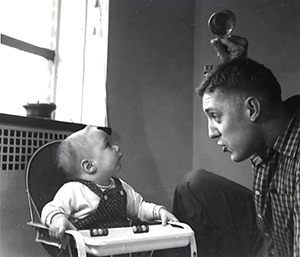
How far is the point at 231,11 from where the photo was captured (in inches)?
42.1

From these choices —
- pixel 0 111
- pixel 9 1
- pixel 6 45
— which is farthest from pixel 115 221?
pixel 9 1

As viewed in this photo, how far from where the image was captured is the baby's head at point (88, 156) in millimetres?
908

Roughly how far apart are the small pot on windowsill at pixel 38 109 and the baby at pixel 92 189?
0.31ft

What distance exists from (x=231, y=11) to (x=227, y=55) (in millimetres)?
158

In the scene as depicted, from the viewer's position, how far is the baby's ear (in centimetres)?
91

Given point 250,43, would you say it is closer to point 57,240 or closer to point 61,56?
point 61,56

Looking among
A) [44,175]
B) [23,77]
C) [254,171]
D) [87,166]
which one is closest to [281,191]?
[254,171]

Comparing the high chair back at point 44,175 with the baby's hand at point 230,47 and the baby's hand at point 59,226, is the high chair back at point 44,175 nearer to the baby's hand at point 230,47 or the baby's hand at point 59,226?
the baby's hand at point 59,226

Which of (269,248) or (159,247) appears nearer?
(159,247)

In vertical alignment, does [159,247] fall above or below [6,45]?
below

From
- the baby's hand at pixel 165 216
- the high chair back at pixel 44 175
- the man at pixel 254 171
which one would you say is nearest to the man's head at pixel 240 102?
the man at pixel 254 171

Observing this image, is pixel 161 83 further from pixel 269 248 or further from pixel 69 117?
pixel 269 248

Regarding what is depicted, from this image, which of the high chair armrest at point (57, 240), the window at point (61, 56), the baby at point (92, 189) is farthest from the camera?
the window at point (61, 56)

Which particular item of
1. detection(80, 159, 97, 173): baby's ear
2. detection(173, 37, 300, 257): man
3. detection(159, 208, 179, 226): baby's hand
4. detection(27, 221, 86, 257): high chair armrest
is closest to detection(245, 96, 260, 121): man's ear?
detection(173, 37, 300, 257): man
